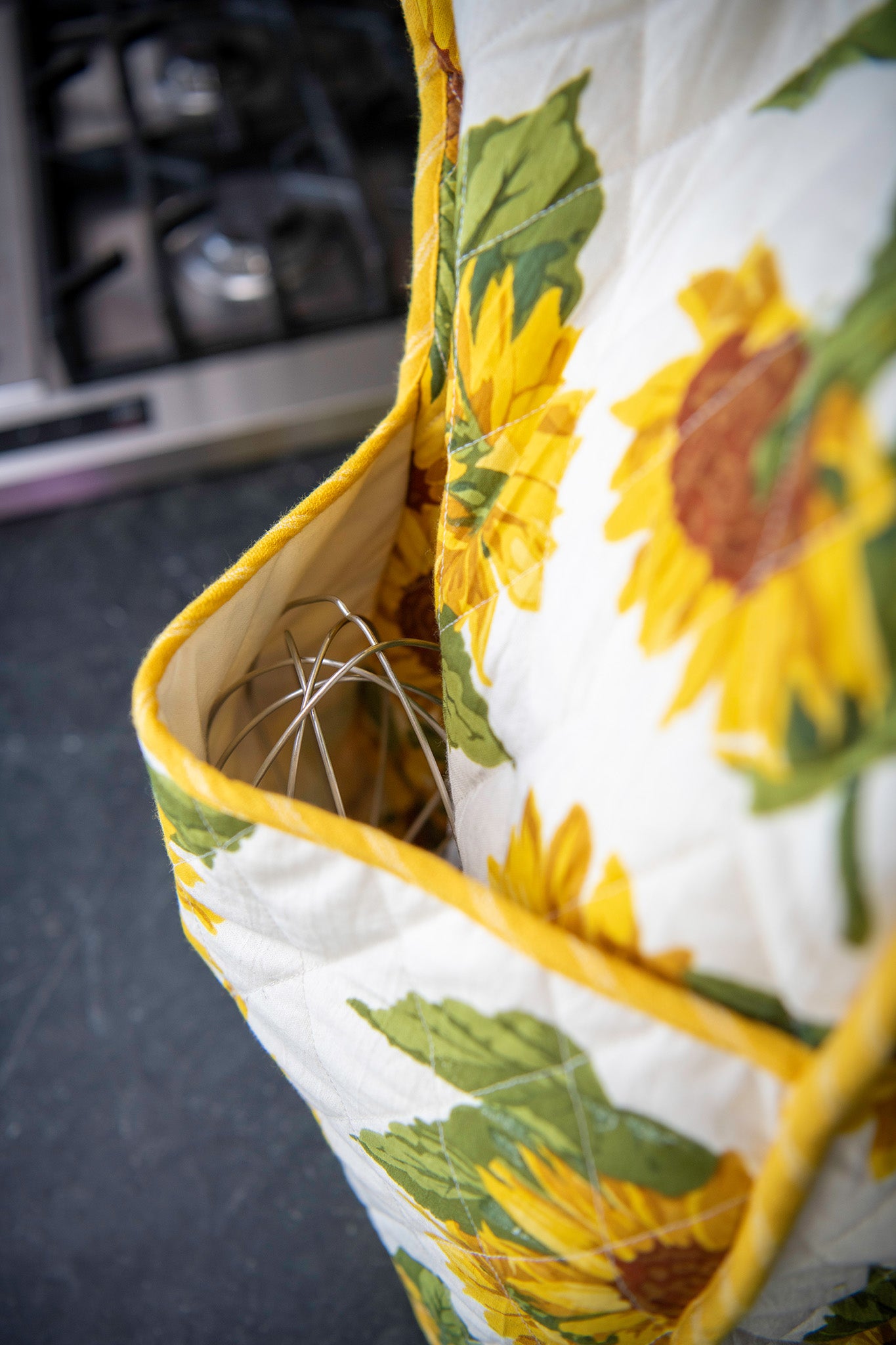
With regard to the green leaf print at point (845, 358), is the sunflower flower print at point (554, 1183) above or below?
below

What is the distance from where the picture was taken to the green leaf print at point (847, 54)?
17cm

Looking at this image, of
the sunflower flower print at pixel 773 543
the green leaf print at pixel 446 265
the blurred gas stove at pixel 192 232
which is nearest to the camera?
the sunflower flower print at pixel 773 543

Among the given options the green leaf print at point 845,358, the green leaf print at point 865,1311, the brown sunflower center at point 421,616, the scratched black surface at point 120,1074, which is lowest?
the scratched black surface at point 120,1074

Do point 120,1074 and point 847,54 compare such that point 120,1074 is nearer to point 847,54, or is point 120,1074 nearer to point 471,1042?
point 471,1042

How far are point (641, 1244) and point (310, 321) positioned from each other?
0.53 m

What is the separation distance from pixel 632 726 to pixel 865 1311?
0.20 meters

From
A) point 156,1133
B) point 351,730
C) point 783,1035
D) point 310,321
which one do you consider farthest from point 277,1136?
point 310,321

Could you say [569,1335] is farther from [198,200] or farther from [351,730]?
[198,200]

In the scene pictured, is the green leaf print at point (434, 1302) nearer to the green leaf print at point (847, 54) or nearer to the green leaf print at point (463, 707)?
the green leaf print at point (463, 707)

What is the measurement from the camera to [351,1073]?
25 cm

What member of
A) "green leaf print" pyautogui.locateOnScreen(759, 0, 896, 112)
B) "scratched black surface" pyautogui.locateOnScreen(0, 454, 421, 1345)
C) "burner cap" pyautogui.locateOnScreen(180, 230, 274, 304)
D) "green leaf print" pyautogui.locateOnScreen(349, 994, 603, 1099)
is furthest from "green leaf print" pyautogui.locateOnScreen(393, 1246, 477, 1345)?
"burner cap" pyautogui.locateOnScreen(180, 230, 274, 304)

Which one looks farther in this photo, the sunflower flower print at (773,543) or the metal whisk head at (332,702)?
the metal whisk head at (332,702)

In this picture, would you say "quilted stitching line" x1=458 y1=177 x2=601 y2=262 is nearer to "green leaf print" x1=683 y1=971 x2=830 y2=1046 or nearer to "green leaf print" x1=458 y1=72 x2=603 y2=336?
"green leaf print" x1=458 y1=72 x2=603 y2=336

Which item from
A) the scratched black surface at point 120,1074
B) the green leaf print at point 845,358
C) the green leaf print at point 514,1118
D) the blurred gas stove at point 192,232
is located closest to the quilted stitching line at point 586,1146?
the green leaf print at point 514,1118
